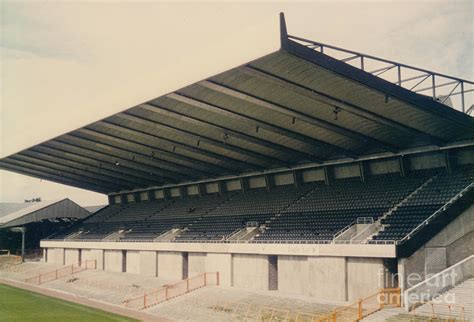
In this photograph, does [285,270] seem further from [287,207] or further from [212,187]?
[212,187]

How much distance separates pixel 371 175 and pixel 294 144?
21.9 feet

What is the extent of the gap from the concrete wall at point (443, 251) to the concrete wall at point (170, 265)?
66.3 feet

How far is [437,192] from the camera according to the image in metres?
30.8

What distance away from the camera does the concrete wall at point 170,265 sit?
135 feet

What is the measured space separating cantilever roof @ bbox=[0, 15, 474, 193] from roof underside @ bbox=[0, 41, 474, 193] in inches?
2.3

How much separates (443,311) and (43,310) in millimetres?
23131

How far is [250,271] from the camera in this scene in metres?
34.4

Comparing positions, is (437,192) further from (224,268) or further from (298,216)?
(224,268)

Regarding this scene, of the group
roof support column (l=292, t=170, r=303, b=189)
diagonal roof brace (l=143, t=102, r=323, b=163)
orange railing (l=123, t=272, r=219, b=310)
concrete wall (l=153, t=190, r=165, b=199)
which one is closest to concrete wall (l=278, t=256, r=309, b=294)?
orange railing (l=123, t=272, r=219, b=310)

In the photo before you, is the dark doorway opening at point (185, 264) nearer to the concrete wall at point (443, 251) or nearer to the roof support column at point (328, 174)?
the roof support column at point (328, 174)

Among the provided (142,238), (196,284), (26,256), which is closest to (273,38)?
(196,284)

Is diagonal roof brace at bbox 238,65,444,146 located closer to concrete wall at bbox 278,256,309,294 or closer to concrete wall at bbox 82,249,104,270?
concrete wall at bbox 278,256,309,294

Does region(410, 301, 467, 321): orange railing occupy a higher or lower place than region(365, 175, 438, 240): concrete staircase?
lower

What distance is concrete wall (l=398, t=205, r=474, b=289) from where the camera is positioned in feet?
84.5
